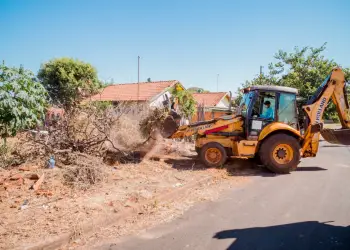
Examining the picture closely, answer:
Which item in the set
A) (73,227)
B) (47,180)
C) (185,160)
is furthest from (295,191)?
(47,180)

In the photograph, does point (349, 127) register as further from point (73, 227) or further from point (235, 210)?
point (73, 227)

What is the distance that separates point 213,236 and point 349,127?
241 inches

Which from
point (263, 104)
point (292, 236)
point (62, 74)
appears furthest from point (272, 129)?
point (62, 74)

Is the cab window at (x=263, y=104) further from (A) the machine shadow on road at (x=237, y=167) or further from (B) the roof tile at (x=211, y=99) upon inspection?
(B) the roof tile at (x=211, y=99)

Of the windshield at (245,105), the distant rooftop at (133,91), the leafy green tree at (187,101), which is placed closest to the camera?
the windshield at (245,105)

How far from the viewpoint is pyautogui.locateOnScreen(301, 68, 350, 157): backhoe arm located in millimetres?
7375

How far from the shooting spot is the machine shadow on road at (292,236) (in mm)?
3439

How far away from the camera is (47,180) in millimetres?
5512

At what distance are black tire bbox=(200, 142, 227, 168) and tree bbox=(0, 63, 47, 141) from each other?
540 cm

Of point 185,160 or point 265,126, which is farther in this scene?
point 185,160

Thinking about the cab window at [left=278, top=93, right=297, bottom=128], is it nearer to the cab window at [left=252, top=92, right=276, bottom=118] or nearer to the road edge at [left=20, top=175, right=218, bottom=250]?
the cab window at [left=252, top=92, right=276, bottom=118]

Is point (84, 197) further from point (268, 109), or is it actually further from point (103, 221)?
point (268, 109)

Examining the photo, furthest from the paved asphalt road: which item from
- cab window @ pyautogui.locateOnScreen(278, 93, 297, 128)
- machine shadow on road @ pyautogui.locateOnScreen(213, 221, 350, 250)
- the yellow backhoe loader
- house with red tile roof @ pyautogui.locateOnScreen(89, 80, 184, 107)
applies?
house with red tile roof @ pyautogui.locateOnScreen(89, 80, 184, 107)

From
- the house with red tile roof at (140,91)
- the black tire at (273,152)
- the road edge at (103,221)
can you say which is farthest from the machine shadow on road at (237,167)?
the house with red tile roof at (140,91)
